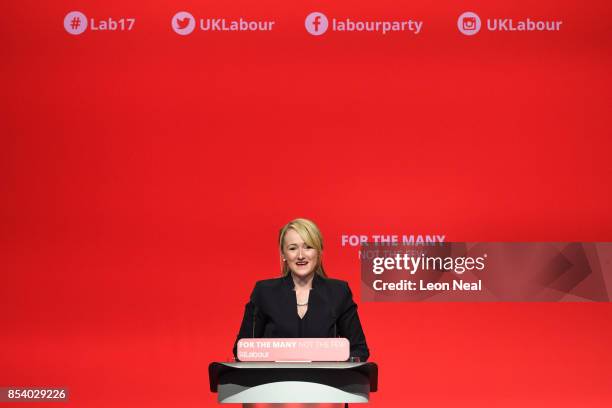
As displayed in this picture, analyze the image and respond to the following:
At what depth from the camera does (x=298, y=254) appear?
10.8 ft

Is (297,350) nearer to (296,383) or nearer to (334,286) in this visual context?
(296,383)

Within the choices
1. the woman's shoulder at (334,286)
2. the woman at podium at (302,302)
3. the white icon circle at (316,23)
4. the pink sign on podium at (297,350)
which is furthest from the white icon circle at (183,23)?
the pink sign on podium at (297,350)

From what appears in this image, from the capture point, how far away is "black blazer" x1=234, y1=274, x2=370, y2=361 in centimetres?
328

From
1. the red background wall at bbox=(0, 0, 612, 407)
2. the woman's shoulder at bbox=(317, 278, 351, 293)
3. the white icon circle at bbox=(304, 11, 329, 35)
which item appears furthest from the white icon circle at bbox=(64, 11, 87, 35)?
the woman's shoulder at bbox=(317, 278, 351, 293)

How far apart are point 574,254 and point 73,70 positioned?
Answer: 310 centimetres

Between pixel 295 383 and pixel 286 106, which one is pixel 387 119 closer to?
pixel 286 106

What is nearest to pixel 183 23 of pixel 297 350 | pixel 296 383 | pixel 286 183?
pixel 286 183

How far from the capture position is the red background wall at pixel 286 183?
482 cm

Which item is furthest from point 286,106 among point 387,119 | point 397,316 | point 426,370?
point 426,370

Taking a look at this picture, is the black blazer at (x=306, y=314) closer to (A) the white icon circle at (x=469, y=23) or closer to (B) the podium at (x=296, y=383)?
(B) the podium at (x=296, y=383)

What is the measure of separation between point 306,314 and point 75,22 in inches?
104

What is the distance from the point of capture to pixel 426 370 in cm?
481

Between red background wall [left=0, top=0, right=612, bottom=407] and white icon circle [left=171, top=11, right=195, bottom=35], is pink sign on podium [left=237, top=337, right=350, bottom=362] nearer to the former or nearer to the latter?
red background wall [left=0, top=0, right=612, bottom=407]

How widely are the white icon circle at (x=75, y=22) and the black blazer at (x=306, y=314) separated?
2382mm
